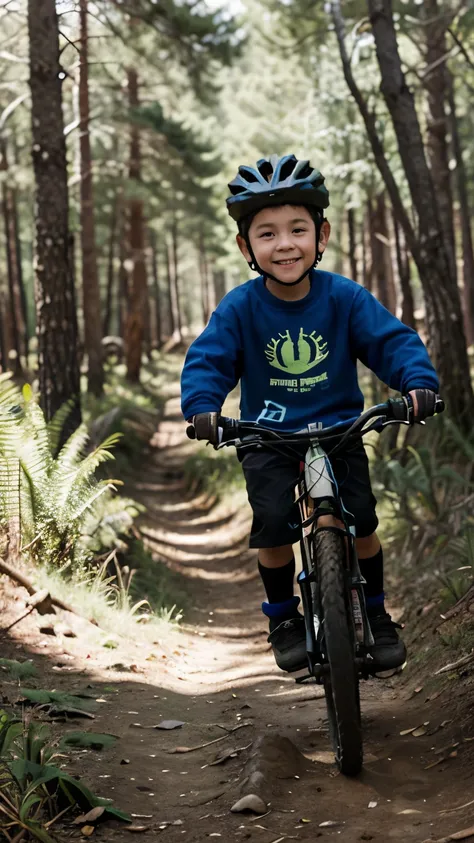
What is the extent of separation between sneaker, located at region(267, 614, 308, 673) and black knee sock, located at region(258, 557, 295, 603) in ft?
0.40

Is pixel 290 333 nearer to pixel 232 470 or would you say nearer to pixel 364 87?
pixel 232 470

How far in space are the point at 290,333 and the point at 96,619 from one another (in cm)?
327

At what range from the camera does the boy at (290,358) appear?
4.05 metres

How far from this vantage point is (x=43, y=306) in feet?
29.6

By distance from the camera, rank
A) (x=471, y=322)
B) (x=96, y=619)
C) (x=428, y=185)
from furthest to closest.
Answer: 1. (x=471, y=322)
2. (x=428, y=185)
3. (x=96, y=619)

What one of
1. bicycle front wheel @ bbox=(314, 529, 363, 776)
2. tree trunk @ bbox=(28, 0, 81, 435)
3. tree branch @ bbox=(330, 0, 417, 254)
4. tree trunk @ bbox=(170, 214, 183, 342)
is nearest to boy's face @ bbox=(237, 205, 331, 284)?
bicycle front wheel @ bbox=(314, 529, 363, 776)

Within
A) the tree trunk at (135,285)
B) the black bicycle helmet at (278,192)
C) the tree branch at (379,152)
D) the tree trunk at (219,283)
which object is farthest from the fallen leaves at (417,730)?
the tree trunk at (219,283)

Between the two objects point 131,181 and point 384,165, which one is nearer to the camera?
point 384,165

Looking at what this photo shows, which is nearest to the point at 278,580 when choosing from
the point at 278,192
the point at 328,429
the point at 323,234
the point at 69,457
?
the point at 328,429

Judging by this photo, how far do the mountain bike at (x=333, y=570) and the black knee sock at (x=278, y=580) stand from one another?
1.16 feet

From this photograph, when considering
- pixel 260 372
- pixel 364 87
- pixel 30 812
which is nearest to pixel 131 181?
pixel 364 87

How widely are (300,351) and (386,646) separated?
1.48 metres

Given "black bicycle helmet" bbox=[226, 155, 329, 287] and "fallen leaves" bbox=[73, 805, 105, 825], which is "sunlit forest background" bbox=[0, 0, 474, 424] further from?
"fallen leaves" bbox=[73, 805, 105, 825]

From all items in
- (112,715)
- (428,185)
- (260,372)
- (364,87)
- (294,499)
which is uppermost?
(364,87)
